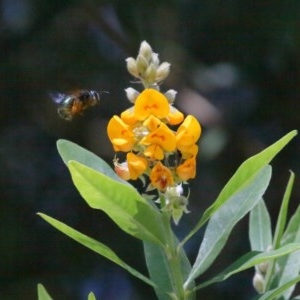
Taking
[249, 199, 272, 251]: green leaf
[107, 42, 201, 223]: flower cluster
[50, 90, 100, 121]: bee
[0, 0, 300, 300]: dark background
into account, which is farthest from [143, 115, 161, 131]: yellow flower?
[0, 0, 300, 300]: dark background

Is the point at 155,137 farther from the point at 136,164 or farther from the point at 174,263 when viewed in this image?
the point at 174,263

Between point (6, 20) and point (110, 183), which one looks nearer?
point (110, 183)

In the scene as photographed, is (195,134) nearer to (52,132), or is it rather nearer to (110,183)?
(110,183)

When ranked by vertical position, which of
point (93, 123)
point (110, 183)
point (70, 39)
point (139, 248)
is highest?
point (70, 39)

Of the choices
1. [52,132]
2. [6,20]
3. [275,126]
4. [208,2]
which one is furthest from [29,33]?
[275,126]

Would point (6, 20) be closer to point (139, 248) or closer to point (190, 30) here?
point (190, 30)

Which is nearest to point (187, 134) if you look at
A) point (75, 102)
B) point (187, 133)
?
point (187, 133)

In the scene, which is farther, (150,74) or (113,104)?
(113,104)

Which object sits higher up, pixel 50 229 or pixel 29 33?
pixel 29 33
